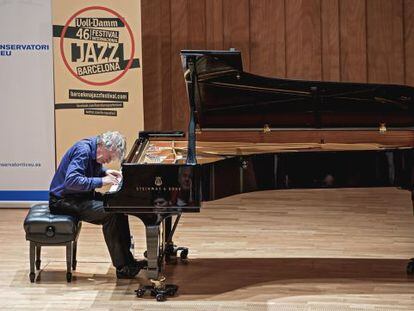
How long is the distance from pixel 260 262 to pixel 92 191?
1221 mm

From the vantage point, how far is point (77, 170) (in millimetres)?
5672

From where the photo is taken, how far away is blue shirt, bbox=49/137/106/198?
5.64 metres

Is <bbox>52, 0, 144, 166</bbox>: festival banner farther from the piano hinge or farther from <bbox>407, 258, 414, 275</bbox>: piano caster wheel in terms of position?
<bbox>407, 258, 414, 275</bbox>: piano caster wheel

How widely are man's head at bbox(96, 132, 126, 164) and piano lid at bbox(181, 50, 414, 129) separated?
0.57 m

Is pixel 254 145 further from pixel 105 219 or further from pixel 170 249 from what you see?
pixel 105 219

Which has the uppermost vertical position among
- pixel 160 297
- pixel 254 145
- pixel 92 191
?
pixel 254 145

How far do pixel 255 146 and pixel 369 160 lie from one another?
799mm

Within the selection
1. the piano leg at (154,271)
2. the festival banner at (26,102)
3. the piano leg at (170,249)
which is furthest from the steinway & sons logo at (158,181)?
the festival banner at (26,102)

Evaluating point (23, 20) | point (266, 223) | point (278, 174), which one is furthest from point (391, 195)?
point (23, 20)

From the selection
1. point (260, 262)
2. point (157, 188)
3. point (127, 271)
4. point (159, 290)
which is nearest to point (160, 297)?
point (159, 290)

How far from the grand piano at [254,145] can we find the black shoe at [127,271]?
0.20m

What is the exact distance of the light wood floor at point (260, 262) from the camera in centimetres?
536

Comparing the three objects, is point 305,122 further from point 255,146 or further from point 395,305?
point 395,305

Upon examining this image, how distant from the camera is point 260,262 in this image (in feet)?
20.3
